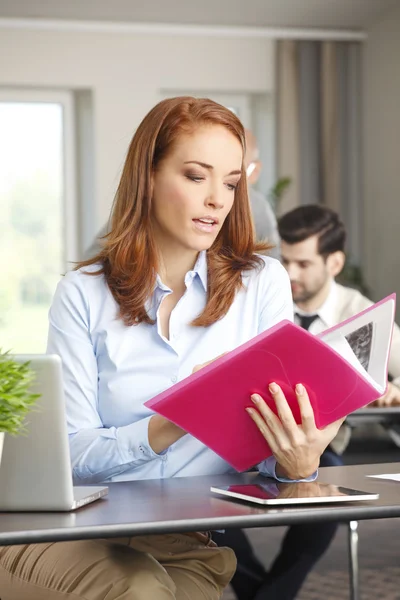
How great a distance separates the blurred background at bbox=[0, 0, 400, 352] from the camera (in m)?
7.43

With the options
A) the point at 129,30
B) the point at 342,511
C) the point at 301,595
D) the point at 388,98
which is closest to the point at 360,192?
the point at 388,98

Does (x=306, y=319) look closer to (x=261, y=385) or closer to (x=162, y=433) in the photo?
(x=162, y=433)

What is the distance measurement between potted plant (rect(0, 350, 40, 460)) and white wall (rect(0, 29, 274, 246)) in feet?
20.1

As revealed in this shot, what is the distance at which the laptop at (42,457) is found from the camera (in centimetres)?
132

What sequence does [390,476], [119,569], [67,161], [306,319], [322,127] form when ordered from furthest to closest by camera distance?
1. [322,127]
2. [67,161]
3. [306,319]
4. [390,476]
5. [119,569]

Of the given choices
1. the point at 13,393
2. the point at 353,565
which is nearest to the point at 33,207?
the point at 353,565

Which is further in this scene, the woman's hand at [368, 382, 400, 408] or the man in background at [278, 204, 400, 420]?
the man in background at [278, 204, 400, 420]

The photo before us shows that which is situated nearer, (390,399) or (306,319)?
(390,399)

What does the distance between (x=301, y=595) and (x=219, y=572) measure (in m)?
1.78

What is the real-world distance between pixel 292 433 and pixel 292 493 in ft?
0.46

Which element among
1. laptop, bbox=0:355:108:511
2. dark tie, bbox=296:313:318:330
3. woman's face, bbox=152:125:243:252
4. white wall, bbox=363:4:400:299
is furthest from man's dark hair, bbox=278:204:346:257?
white wall, bbox=363:4:400:299

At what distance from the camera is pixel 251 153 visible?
14.6 ft

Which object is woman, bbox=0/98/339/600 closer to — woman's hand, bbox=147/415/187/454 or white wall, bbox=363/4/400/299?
woman's hand, bbox=147/415/187/454

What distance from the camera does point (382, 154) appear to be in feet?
25.8
